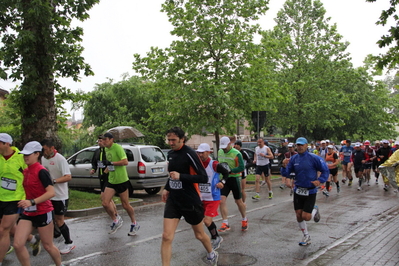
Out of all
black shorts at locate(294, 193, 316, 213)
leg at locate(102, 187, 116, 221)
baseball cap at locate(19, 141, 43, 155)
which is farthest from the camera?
leg at locate(102, 187, 116, 221)

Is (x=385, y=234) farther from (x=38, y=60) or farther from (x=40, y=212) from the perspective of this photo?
(x=38, y=60)

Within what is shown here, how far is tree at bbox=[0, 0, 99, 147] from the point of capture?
10.7 m

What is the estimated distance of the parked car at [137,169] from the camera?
13719mm

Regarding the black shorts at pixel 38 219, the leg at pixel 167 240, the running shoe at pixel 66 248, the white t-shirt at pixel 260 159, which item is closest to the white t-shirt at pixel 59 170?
the running shoe at pixel 66 248

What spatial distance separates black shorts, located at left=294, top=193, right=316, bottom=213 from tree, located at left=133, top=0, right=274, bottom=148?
10680 millimetres

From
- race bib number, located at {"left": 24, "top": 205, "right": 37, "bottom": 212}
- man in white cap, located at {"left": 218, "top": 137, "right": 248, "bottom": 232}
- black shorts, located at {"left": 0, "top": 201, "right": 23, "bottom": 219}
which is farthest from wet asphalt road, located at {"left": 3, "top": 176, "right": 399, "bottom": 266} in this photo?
race bib number, located at {"left": 24, "top": 205, "right": 37, "bottom": 212}

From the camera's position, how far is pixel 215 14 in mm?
18484

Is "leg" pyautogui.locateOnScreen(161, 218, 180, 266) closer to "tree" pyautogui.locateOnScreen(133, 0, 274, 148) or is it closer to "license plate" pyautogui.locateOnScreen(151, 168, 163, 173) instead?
"license plate" pyautogui.locateOnScreen(151, 168, 163, 173)

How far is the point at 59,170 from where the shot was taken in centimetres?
684

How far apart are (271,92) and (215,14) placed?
4372mm

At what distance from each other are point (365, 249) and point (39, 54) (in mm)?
9055

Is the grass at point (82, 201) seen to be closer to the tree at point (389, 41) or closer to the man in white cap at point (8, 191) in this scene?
the man in white cap at point (8, 191)

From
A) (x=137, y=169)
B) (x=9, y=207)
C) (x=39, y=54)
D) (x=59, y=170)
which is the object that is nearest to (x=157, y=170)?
(x=137, y=169)

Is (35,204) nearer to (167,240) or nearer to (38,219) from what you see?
(38,219)
